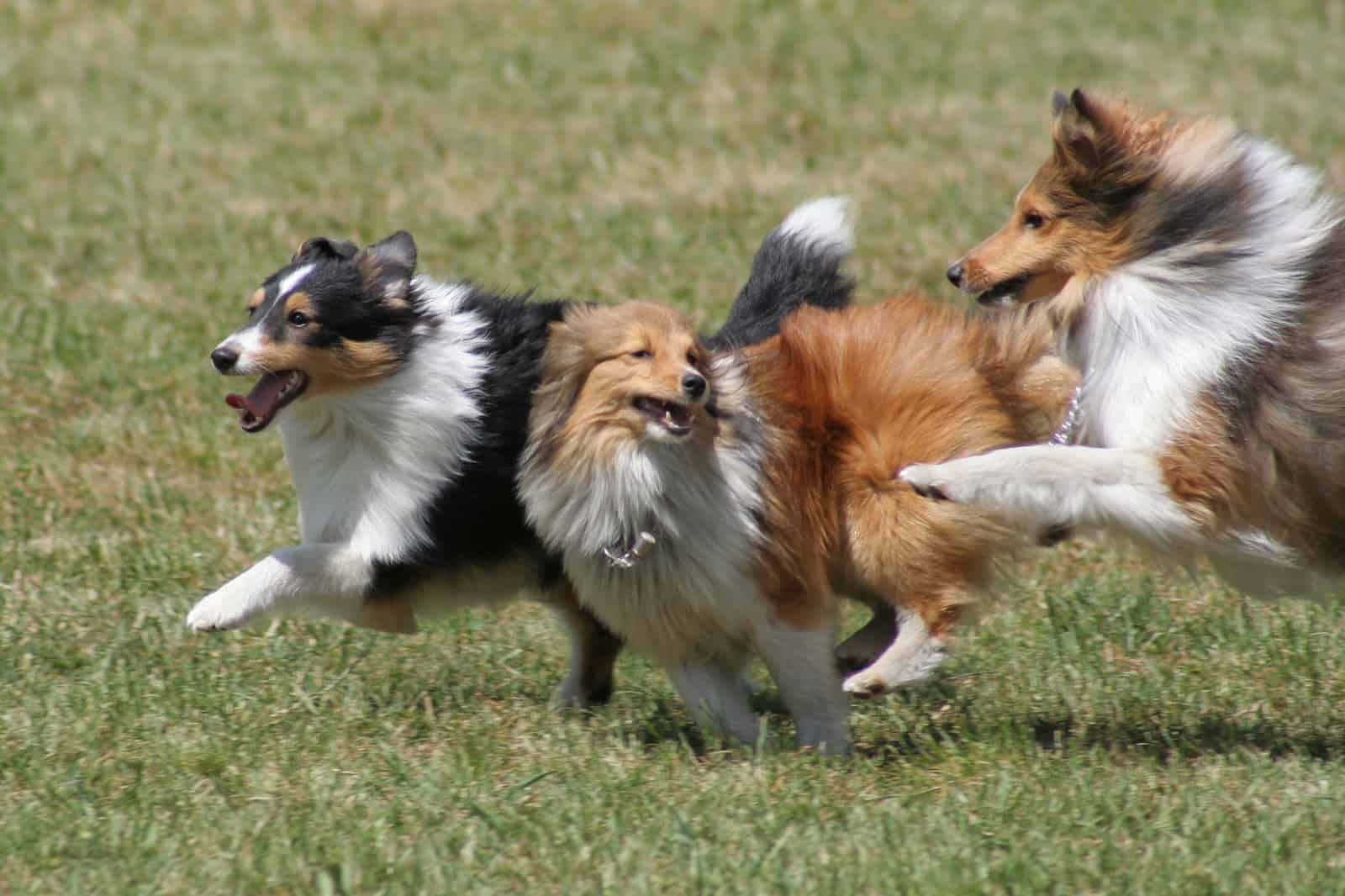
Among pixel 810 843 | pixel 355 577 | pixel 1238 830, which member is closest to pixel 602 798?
pixel 810 843

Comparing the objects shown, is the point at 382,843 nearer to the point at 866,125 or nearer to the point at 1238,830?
the point at 1238,830

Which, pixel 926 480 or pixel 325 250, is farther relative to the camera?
pixel 325 250

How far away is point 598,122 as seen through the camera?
11.7 meters

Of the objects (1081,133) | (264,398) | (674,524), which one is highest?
(1081,133)

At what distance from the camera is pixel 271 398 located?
5.11 metres

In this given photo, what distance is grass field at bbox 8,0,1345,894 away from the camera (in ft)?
14.0

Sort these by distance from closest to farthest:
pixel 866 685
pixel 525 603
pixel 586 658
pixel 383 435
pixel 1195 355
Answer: pixel 1195 355 → pixel 866 685 → pixel 383 435 → pixel 586 658 → pixel 525 603

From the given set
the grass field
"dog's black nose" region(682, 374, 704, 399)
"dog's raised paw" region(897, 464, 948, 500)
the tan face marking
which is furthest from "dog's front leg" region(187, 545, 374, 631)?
"dog's raised paw" region(897, 464, 948, 500)

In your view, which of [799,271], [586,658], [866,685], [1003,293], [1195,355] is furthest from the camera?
[799,271]

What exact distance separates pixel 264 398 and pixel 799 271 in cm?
181

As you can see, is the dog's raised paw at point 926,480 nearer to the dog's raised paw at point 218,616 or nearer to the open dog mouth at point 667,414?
the open dog mouth at point 667,414

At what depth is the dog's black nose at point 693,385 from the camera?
466 cm

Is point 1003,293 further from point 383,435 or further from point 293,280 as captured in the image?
point 293,280

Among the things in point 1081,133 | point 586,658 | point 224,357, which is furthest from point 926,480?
point 224,357
